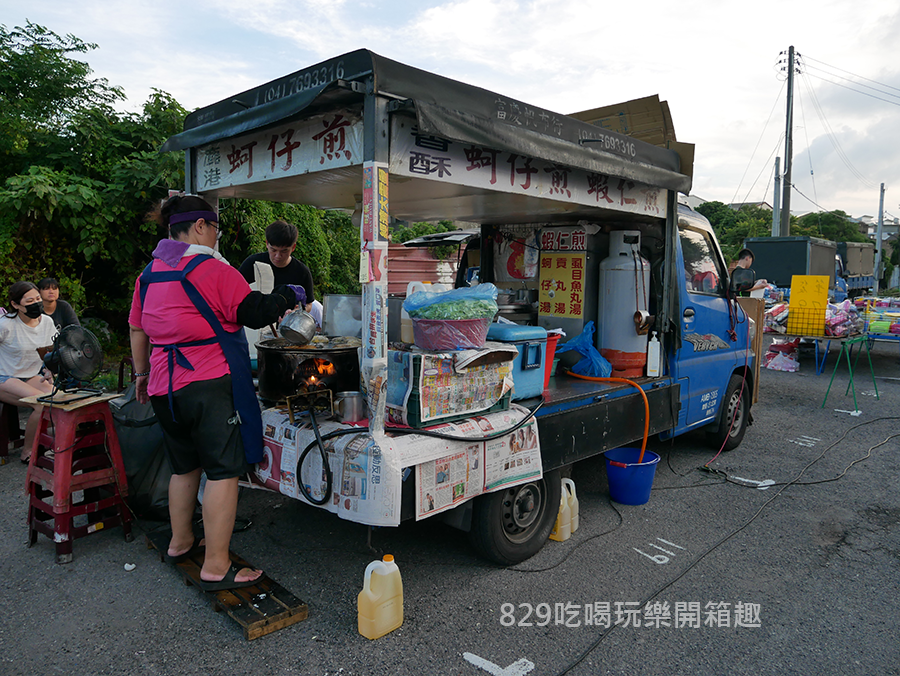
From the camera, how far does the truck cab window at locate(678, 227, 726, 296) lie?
4.99 meters

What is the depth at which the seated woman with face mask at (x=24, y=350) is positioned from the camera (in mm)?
4918

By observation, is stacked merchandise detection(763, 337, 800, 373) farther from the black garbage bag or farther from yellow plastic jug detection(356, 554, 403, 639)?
the black garbage bag

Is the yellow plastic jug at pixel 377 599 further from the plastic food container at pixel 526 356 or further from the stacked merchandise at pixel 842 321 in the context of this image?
the stacked merchandise at pixel 842 321

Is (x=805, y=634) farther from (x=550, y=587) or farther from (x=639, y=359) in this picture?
(x=639, y=359)

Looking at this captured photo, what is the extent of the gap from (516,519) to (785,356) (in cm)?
922

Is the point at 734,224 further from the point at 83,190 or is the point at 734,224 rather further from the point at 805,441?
the point at 83,190

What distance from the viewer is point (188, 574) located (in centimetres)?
302

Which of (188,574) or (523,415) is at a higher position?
(523,415)

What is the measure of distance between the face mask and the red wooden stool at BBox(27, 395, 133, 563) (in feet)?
6.16

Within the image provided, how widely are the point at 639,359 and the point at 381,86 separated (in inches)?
117

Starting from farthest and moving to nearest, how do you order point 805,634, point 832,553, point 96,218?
1. point 96,218
2. point 832,553
3. point 805,634

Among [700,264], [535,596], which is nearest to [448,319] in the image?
[535,596]

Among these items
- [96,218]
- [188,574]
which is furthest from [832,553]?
[96,218]

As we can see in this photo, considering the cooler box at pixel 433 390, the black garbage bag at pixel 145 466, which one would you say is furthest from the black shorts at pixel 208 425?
the black garbage bag at pixel 145 466
